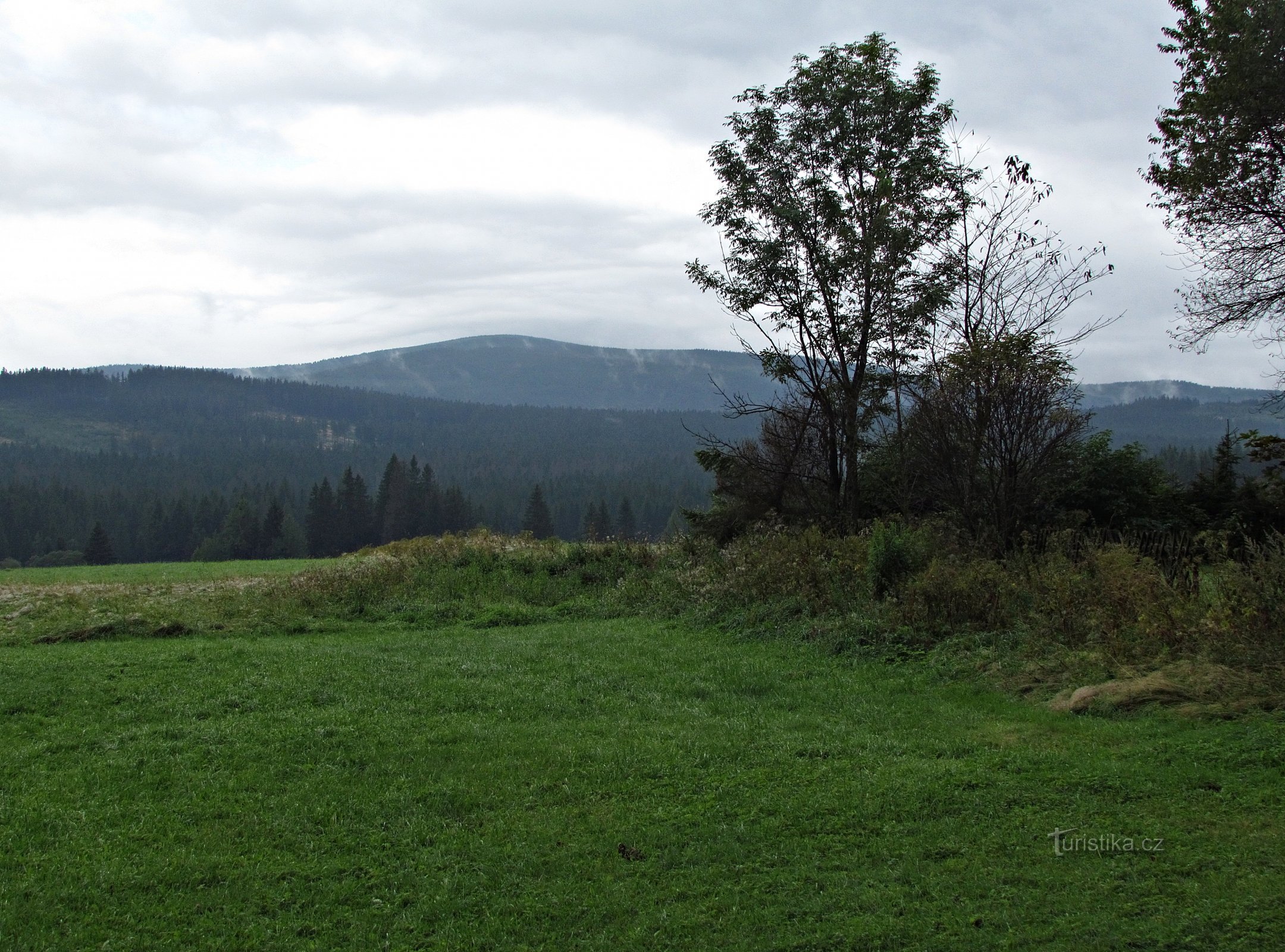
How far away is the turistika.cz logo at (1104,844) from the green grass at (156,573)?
875 inches

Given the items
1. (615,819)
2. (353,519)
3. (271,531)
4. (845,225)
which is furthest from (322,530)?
(615,819)

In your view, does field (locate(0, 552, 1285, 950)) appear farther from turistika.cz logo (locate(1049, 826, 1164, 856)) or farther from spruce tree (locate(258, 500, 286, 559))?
spruce tree (locate(258, 500, 286, 559))

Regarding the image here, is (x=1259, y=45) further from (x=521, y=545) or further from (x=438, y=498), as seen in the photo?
(x=438, y=498)

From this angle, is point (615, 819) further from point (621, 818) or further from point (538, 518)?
point (538, 518)

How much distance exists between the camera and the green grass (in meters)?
24.2

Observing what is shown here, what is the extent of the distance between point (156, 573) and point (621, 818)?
27994 millimetres

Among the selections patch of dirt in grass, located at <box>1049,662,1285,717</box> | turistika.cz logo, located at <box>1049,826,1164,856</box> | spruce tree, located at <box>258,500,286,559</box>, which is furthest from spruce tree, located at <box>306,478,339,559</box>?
turistika.cz logo, located at <box>1049,826,1164,856</box>

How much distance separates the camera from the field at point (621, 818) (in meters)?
4.28

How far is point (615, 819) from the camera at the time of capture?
18.7 feet

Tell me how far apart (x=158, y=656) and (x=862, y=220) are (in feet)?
55.8

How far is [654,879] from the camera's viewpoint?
4.86 m

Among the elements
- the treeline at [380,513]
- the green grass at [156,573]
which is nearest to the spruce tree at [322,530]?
the treeline at [380,513]

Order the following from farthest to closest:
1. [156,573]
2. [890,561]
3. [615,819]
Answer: [156,573] → [890,561] → [615,819]

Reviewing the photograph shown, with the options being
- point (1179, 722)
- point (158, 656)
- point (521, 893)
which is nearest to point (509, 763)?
point (521, 893)
